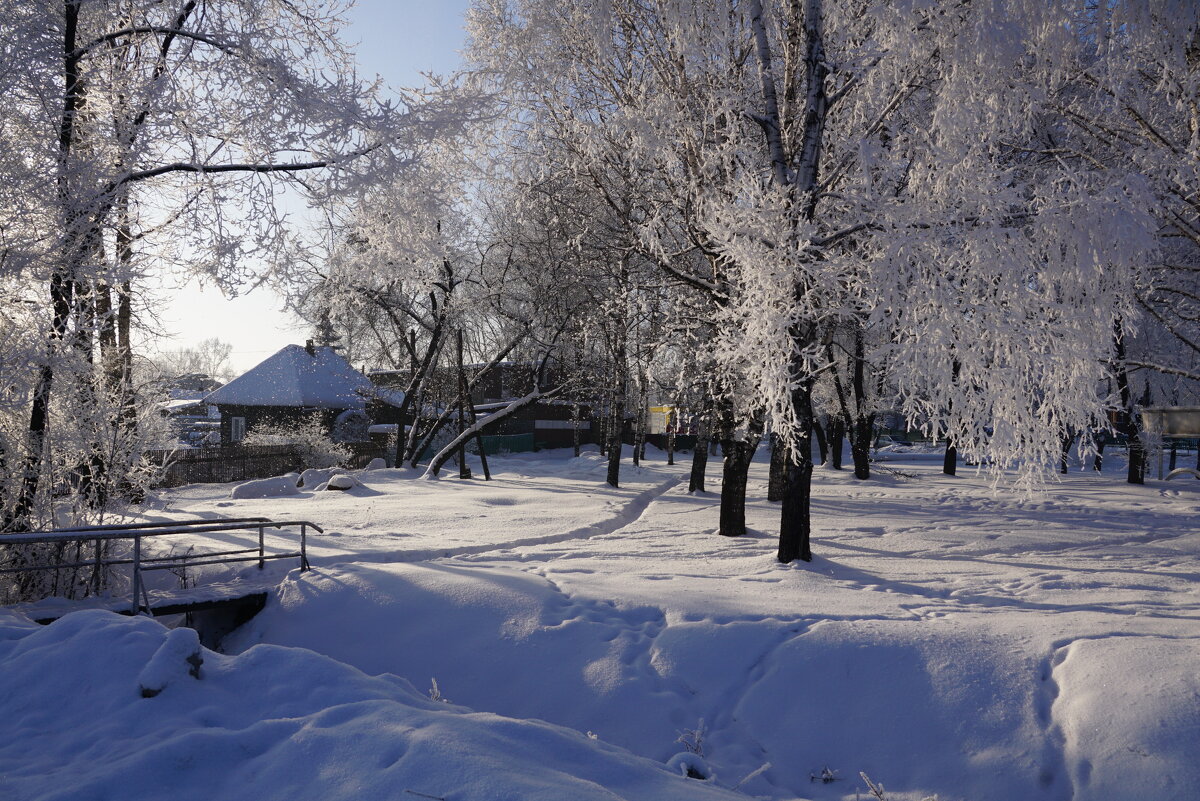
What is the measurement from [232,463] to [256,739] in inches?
970

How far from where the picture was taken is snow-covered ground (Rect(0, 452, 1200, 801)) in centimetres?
338

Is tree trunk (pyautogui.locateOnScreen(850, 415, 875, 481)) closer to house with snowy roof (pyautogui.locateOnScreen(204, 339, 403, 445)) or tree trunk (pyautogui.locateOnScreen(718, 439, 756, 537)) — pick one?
tree trunk (pyautogui.locateOnScreen(718, 439, 756, 537))

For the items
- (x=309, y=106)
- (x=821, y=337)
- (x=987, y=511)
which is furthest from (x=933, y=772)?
(x=987, y=511)

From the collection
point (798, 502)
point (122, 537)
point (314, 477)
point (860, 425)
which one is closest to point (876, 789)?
point (798, 502)

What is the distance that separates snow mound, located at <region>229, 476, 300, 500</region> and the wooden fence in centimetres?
429

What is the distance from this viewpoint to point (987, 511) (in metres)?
15.3

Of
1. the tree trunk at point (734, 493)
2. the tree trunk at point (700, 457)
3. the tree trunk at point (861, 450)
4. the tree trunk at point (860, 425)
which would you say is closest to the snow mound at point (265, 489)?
the tree trunk at point (700, 457)

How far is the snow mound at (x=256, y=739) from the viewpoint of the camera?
10.0ft

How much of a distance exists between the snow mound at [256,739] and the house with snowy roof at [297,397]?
3236 centimetres

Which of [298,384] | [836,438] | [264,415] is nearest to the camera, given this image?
[836,438]

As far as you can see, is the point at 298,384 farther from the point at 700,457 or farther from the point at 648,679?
the point at 648,679

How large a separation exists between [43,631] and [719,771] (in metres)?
4.46

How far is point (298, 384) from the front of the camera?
37.0m

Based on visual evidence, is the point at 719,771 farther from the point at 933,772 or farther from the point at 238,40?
the point at 238,40
